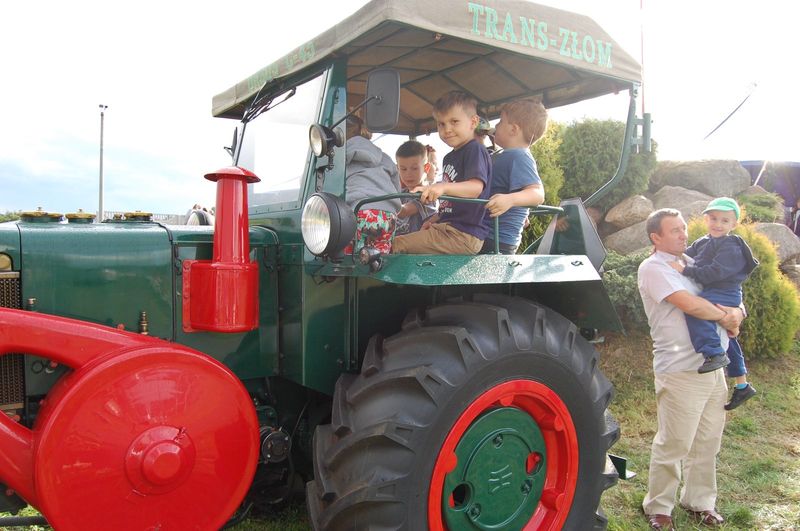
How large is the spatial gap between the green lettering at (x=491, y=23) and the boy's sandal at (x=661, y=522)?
9.17 feet

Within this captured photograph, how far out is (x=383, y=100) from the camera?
7.81ft

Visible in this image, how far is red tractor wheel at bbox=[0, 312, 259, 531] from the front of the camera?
2039mm

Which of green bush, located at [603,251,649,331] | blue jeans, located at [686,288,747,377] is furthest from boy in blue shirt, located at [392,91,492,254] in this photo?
green bush, located at [603,251,649,331]

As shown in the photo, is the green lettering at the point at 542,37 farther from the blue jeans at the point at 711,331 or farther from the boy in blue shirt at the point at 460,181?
the blue jeans at the point at 711,331

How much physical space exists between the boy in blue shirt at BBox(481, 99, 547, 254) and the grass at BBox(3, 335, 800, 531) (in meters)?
1.76

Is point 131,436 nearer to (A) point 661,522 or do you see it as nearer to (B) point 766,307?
(A) point 661,522

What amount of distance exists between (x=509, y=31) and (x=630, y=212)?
7.68m

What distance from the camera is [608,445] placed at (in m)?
2.85

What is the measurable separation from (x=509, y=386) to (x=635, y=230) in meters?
7.36

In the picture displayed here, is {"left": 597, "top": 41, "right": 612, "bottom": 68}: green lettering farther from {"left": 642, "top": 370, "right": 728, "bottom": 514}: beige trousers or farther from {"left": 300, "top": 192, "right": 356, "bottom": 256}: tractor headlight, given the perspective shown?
{"left": 642, "top": 370, "right": 728, "bottom": 514}: beige trousers

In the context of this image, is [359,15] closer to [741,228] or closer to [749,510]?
[749,510]

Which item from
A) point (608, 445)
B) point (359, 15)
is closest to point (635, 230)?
point (608, 445)

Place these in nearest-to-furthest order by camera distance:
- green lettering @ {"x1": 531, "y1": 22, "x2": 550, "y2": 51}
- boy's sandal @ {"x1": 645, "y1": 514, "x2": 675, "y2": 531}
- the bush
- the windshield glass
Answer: green lettering @ {"x1": 531, "y1": 22, "x2": 550, "y2": 51}, the windshield glass, boy's sandal @ {"x1": 645, "y1": 514, "x2": 675, "y2": 531}, the bush

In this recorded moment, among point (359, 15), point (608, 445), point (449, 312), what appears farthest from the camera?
point (608, 445)
